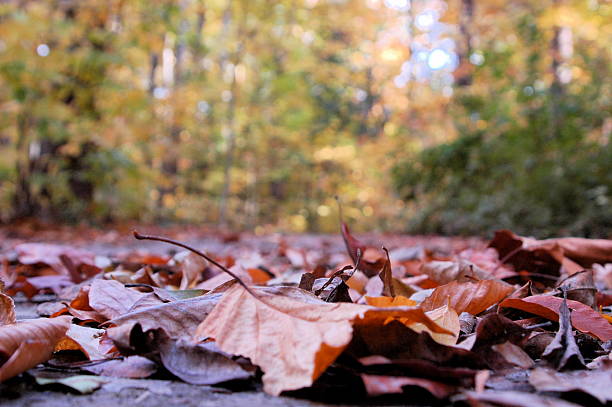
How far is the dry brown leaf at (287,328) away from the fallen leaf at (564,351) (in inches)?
7.6

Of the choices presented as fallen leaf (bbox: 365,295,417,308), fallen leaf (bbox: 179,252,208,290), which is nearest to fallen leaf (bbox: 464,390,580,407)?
fallen leaf (bbox: 365,295,417,308)

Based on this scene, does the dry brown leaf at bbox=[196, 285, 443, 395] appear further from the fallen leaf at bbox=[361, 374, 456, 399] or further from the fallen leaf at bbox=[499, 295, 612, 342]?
the fallen leaf at bbox=[499, 295, 612, 342]

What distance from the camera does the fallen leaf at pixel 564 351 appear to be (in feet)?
2.43

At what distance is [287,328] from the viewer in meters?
0.71

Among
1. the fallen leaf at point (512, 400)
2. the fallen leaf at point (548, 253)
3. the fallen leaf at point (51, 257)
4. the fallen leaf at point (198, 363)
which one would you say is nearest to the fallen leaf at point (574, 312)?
the fallen leaf at point (512, 400)

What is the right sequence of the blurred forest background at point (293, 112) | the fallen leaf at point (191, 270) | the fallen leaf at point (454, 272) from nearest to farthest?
the fallen leaf at point (454, 272) → the fallen leaf at point (191, 270) → the blurred forest background at point (293, 112)

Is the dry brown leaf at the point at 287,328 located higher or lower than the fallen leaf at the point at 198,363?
higher

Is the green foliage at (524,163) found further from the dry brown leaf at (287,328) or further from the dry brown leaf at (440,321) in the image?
the dry brown leaf at (287,328)

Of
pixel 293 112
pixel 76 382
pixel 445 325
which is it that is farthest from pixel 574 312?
pixel 293 112

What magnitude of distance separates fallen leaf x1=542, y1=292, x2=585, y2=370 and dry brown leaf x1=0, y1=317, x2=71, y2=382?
Result: 71cm

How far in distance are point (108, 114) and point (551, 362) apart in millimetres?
8283

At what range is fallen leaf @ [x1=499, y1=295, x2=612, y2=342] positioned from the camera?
0.89 meters

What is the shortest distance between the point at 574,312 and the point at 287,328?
556 millimetres

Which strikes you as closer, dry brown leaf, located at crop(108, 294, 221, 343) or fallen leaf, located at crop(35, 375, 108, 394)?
fallen leaf, located at crop(35, 375, 108, 394)
